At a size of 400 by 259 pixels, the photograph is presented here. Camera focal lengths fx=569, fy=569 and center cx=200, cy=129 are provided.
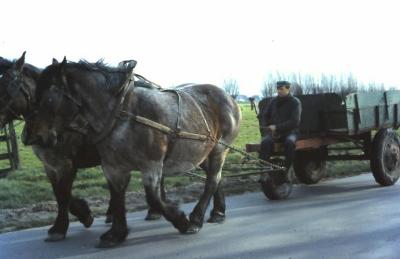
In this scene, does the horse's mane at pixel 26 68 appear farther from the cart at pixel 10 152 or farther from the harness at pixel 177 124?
the cart at pixel 10 152

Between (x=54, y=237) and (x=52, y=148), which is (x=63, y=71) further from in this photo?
(x=54, y=237)

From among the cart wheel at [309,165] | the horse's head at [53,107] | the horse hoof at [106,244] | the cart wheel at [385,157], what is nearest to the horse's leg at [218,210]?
the horse hoof at [106,244]

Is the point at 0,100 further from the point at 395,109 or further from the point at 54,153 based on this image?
the point at 395,109

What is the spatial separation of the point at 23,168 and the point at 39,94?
713 centimetres

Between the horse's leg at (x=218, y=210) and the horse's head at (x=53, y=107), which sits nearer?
the horse's head at (x=53, y=107)

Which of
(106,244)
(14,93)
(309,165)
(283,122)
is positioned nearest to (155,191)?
(106,244)

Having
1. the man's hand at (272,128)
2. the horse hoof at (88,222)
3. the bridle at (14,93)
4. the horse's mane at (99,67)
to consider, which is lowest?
the horse hoof at (88,222)

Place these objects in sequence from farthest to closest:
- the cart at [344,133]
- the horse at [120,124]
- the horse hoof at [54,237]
→ the cart at [344,133] < the horse hoof at [54,237] < the horse at [120,124]

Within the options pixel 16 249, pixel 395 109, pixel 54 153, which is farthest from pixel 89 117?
pixel 395 109

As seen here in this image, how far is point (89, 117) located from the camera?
562 cm

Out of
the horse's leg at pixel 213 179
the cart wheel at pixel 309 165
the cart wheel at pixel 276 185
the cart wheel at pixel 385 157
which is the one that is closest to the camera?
the horse's leg at pixel 213 179

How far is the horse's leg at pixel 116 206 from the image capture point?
5689 millimetres

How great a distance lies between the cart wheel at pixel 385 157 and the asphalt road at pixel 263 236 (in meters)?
1.26

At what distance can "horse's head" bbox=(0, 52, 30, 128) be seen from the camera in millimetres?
5551
